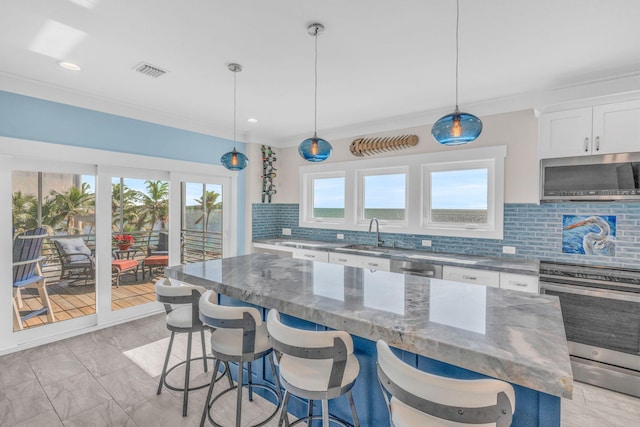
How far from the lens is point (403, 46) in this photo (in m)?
2.38

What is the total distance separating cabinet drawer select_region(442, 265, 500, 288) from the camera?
300 cm

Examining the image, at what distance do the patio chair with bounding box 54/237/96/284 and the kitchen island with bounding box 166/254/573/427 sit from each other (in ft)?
6.45

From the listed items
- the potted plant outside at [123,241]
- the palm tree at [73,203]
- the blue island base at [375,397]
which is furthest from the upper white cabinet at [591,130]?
the palm tree at [73,203]

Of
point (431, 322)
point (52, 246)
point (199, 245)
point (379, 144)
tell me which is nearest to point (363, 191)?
point (379, 144)

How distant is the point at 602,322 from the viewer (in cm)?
265

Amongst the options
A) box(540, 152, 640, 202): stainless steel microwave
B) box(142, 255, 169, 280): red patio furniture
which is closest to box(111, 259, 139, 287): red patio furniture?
box(142, 255, 169, 280): red patio furniture

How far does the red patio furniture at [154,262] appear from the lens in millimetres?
4129

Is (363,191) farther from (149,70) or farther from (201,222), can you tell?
(149,70)

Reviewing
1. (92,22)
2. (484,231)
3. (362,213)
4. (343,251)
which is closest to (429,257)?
(484,231)

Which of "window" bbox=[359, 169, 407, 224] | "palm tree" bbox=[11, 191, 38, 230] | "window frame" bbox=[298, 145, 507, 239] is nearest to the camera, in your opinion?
"palm tree" bbox=[11, 191, 38, 230]

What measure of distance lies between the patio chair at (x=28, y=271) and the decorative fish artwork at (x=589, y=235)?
534 cm

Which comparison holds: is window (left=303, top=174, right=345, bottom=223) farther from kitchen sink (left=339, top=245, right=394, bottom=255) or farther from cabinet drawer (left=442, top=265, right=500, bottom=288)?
cabinet drawer (left=442, top=265, right=500, bottom=288)

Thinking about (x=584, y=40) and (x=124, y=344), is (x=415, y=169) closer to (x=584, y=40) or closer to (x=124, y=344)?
(x=584, y=40)

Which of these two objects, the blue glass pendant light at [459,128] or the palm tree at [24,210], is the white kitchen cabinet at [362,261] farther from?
the palm tree at [24,210]
